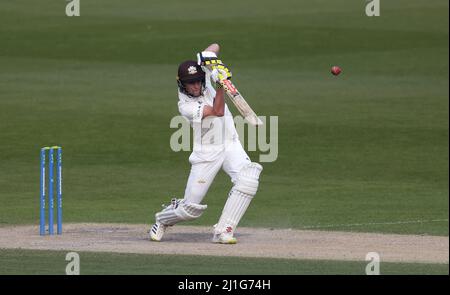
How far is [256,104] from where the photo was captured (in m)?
26.4

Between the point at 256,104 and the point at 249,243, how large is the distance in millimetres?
13595

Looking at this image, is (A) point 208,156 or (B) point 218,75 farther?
(A) point 208,156

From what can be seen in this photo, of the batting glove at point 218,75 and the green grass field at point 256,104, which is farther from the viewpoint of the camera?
the green grass field at point 256,104

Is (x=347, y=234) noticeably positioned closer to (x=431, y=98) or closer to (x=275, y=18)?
(x=431, y=98)

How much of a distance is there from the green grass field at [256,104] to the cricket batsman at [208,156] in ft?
5.83

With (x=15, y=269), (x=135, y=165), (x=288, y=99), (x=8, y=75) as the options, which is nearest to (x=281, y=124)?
(x=288, y=99)

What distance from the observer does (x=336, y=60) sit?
3319 cm

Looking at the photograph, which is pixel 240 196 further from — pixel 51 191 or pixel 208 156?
pixel 51 191

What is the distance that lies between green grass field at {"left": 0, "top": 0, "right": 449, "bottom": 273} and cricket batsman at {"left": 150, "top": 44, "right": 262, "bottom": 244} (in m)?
1.78

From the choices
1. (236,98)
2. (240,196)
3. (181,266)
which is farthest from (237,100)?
(181,266)

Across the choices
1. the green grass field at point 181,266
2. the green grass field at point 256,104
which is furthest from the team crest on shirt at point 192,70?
the green grass field at point 256,104

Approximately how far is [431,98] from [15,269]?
18110 millimetres

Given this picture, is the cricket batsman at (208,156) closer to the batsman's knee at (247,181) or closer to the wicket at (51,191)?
the batsman's knee at (247,181)

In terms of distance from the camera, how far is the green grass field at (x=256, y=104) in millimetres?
17219
